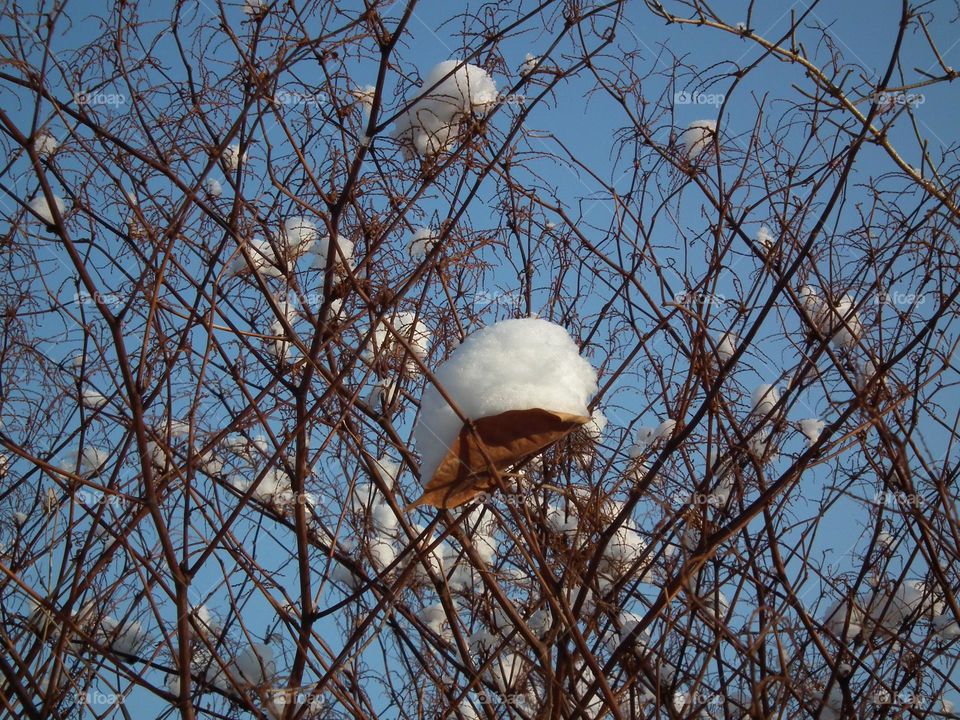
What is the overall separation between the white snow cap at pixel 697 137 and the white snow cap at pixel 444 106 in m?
0.63

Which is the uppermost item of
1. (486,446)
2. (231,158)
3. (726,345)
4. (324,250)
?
(231,158)

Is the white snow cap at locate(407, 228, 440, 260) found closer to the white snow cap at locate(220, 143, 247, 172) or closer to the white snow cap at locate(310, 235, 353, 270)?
the white snow cap at locate(310, 235, 353, 270)

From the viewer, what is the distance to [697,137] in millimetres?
2812

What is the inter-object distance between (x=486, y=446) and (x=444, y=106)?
3.56 feet

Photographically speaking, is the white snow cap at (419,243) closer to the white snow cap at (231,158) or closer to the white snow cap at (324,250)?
the white snow cap at (324,250)

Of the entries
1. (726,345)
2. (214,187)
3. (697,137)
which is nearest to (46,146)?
(214,187)

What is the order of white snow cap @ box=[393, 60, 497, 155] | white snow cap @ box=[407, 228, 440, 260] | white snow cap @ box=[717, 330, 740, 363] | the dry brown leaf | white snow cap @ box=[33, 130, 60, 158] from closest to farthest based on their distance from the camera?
the dry brown leaf, white snow cap @ box=[717, 330, 740, 363], white snow cap @ box=[393, 60, 497, 155], white snow cap @ box=[33, 130, 60, 158], white snow cap @ box=[407, 228, 440, 260]

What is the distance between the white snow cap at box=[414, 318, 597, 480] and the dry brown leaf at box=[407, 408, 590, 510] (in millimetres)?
17

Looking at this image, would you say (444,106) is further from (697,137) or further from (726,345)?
(726,345)

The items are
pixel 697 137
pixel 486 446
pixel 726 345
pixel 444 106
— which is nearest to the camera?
pixel 486 446

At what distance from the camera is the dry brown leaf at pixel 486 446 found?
1.75 metres

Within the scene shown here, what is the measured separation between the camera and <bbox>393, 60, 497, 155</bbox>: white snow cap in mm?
2475

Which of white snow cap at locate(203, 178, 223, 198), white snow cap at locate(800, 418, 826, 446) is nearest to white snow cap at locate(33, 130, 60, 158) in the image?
white snow cap at locate(203, 178, 223, 198)

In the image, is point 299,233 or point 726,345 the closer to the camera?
point 299,233
